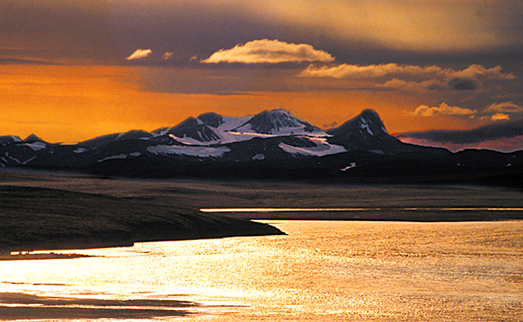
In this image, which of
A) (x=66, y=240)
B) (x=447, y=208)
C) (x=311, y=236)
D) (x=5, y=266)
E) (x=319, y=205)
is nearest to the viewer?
(x=5, y=266)

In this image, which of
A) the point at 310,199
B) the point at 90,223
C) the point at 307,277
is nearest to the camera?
the point at 307,277

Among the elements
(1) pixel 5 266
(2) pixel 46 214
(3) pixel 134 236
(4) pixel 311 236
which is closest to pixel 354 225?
(4) pixel 311 236

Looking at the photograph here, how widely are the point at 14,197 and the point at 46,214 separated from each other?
8027 millimetres

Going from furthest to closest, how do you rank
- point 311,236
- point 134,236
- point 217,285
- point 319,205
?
point 319,205 → point 311,236 → point 134,236 → point 217,285

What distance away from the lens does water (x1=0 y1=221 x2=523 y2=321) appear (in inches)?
929

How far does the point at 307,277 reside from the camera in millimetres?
31938

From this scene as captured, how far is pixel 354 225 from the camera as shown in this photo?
198 ft

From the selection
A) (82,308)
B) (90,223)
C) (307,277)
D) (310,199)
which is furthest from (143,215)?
(310,199)

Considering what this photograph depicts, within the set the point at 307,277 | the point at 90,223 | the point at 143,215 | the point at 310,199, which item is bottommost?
the point at 310,199

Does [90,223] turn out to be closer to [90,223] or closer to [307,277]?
[90,223]

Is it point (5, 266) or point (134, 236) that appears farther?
point (134, 236)

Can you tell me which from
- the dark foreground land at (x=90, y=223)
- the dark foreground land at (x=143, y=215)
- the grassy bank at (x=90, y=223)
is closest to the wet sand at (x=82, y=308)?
the dark foreground land at (x=90, y=223)

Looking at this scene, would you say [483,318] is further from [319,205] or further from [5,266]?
[319,205]

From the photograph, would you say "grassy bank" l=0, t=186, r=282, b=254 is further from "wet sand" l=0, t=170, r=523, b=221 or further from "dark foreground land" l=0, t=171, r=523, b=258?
"wet sand" l=0, t=170, r=523, b=221
